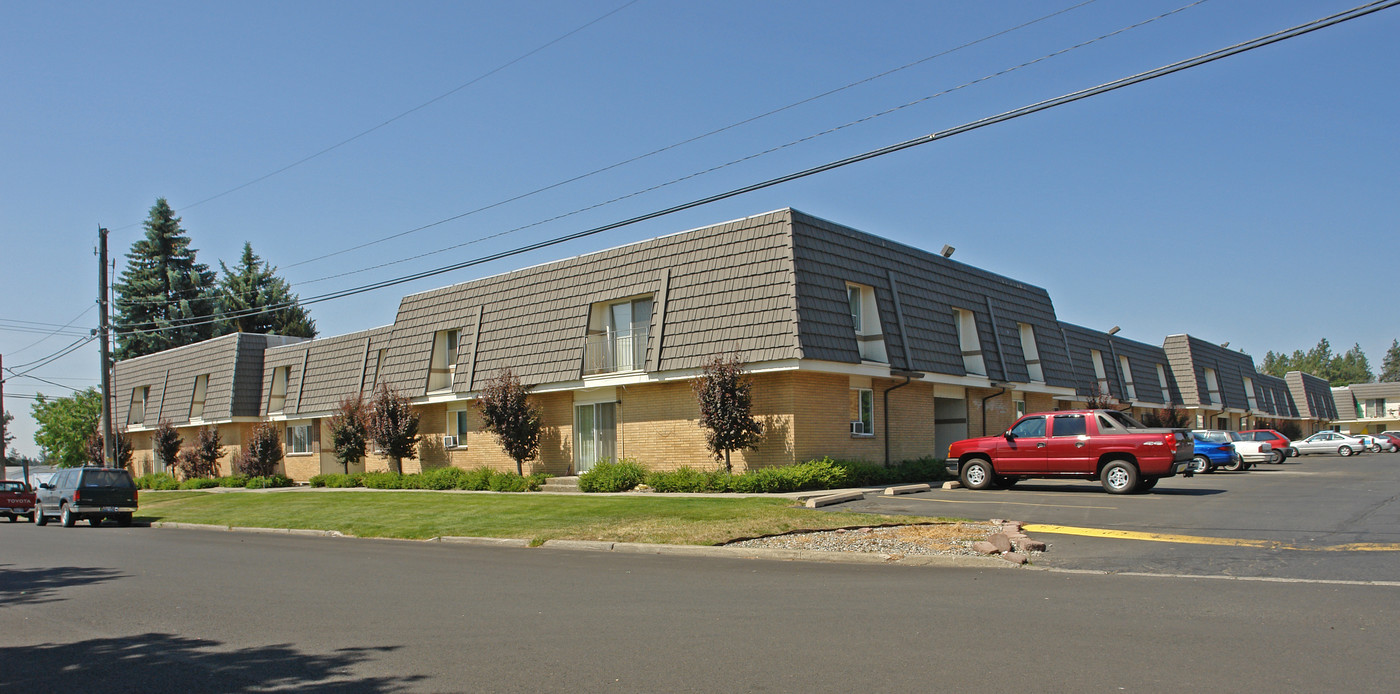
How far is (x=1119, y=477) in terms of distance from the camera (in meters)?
20.1

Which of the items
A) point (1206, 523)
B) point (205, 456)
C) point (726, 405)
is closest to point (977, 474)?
point (726, 405)

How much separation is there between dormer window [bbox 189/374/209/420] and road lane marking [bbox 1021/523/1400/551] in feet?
134

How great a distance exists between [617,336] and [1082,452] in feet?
41.4

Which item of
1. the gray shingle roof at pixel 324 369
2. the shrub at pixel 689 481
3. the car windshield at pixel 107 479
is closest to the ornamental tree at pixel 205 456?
the gray shingle roof at pixel 324 369

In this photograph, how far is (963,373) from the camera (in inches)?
1099

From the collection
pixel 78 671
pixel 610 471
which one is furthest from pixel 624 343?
pixel 78 671

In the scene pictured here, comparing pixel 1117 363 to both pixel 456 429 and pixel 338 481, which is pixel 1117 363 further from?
pixel 338 481

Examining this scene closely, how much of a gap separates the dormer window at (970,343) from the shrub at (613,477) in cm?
1143

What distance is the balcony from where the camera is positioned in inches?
1016

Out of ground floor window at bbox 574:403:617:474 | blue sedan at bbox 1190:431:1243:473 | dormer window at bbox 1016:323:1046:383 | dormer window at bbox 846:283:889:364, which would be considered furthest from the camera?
dormer window at bbox 1016:323:1046:383

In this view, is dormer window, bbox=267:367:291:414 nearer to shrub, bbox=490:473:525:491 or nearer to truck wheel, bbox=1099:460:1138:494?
shrub, bbox=490:473:525:491

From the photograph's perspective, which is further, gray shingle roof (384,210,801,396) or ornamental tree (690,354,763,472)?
gray shingle roof (384,210,801,396)

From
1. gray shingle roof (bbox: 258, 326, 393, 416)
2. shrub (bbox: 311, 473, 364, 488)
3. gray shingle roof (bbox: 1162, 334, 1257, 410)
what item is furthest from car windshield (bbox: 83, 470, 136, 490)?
gray shingle roof (bbox: 1162, 334, 1257, 410)

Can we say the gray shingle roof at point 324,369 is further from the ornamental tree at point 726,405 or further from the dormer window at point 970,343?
the dormer window at point 970,343
